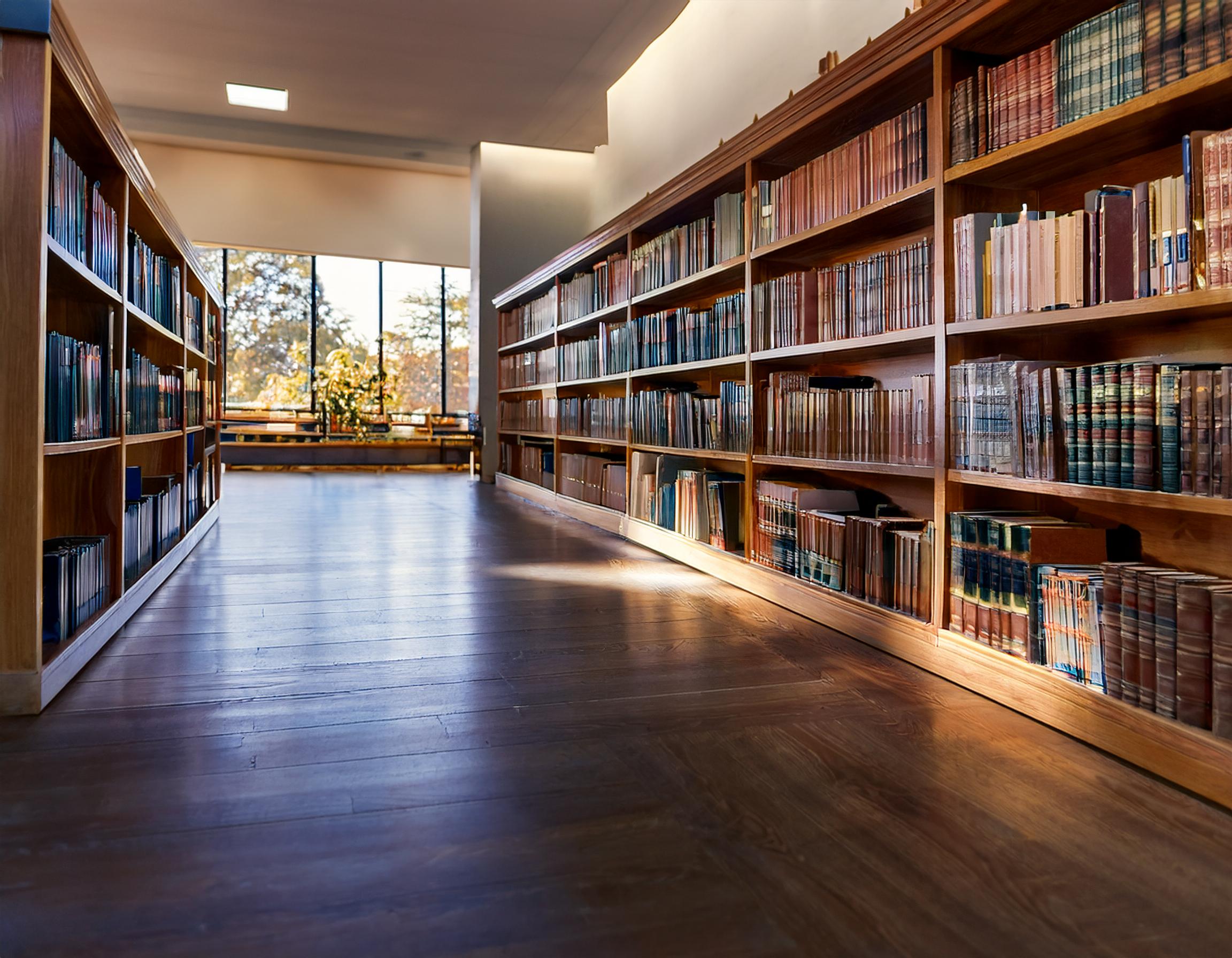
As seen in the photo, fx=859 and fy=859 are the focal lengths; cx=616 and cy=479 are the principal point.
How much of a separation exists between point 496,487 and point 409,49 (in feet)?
12.6

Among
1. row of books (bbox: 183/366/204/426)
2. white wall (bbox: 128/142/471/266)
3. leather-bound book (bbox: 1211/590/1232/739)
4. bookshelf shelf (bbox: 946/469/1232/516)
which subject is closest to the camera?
leather-bound book (bbox: 1211/590/1232/739)

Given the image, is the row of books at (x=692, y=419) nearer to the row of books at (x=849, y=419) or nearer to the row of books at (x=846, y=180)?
the row of books at (x=849, y=419)

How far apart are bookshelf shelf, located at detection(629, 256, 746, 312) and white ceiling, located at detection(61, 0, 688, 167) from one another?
2441 mm

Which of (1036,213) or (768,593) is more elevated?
(1036,213)

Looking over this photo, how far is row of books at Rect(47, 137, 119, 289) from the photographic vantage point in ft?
6.55

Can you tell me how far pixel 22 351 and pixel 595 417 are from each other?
385cm

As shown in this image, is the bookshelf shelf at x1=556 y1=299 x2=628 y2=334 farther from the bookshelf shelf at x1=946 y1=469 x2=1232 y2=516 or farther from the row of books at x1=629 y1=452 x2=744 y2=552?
the bookshelf shelf at x1=946 y1=469 x2=1232 y2=516

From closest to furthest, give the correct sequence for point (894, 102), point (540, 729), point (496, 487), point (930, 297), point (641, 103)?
point (540, 729), point (930, 297), point (894, 102), point (641, 103), point (496, 487)

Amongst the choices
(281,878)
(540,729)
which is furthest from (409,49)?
(281,878)

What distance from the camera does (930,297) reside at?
2.37 meters

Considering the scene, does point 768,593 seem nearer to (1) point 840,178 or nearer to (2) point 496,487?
(1) point 840,178

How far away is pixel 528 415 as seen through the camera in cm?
737

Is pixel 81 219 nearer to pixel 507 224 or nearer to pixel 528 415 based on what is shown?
pixel 528 415

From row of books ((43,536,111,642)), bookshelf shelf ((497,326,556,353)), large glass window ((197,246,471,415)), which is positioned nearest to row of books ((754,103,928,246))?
row of books ((43,536,111,642))
